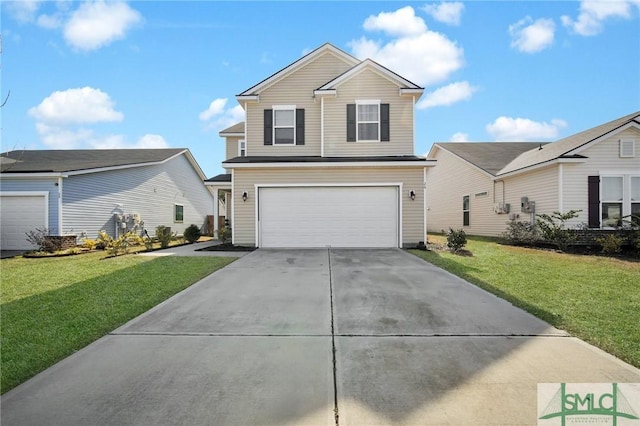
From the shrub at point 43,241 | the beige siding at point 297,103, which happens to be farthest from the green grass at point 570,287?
the shrub at point 43,241

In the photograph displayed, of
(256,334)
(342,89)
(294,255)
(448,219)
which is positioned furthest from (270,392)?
(448,219)

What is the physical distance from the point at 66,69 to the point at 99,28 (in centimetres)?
549

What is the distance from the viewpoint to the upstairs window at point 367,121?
1221cm

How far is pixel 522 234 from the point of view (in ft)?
41.2

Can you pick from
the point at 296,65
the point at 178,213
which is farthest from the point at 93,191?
the point at 296,65

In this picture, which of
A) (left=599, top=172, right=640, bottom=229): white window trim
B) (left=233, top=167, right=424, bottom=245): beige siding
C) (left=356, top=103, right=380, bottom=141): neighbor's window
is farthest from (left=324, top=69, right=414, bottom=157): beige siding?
(left=599, top=172, right=640, bottom=229): white window trim

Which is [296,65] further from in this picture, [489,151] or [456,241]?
[489,151]

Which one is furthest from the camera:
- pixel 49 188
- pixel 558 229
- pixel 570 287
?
pixel 49 188

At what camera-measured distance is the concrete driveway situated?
7.76ft

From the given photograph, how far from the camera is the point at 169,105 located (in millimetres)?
14219

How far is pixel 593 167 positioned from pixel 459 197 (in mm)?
7853

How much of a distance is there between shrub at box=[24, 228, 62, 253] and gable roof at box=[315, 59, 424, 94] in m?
11.2

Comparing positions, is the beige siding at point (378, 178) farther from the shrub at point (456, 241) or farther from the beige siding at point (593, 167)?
the beige siding at point (593, 167)

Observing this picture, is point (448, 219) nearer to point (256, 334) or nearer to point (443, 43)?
point (443, 43)
